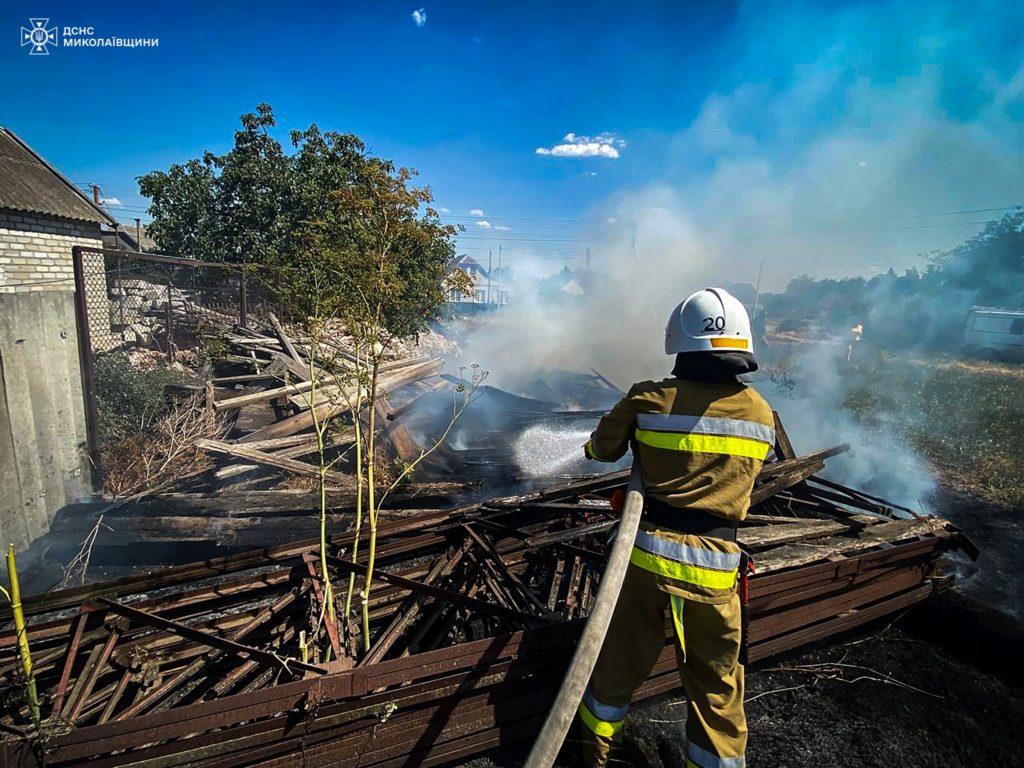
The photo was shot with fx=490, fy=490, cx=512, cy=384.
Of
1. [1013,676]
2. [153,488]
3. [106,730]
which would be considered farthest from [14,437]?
[1013,676]

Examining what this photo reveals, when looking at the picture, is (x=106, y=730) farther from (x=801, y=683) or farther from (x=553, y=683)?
(x=801, y=683)

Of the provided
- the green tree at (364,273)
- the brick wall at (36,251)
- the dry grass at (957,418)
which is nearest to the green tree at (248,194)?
the brick wall at (36,251)

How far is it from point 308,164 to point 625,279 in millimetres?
13670

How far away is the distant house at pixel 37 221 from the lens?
28.0 ft

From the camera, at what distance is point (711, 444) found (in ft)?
7.42

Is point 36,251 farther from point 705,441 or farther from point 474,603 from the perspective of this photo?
point 705,441

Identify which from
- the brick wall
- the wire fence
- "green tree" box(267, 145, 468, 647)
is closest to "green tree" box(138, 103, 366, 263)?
the wire fence

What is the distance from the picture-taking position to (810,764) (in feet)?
9.11

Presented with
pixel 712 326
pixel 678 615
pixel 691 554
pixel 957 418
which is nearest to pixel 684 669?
pixel 678 615

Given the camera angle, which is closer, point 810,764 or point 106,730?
point 106,730

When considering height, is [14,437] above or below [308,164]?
below

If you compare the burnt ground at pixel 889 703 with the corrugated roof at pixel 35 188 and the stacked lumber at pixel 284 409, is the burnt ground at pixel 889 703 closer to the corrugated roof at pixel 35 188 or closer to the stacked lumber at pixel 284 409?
the stacked lumber at pixel 284 409

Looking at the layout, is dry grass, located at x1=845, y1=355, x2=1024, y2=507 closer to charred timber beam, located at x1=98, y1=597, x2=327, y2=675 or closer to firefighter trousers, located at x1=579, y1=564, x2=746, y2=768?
firefighter trousers, located at x1=579, y1=564, x2=746, y2=768

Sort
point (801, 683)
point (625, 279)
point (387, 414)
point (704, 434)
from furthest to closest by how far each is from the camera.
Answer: point (625, 279) → point (387, 414) → point (801, 683) → point (704, 434)
